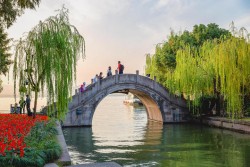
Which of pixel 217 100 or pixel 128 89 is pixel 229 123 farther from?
pixel 128 89

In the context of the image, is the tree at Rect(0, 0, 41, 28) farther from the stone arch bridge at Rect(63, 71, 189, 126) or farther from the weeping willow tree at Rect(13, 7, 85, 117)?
the stone arch bridge at Rect(63, 71, 189, 126)

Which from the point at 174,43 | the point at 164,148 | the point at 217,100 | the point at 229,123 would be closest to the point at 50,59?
the point at 164,148

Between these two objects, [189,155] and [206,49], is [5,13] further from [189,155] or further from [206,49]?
[206,49]

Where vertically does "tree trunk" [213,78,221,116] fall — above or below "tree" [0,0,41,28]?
below

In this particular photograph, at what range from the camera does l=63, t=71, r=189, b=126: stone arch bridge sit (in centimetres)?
2658

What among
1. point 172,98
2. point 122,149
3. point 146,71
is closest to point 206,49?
point 172,98

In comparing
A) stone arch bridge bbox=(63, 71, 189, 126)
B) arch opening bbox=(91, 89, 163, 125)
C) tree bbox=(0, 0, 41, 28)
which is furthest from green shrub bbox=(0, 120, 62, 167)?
arch opening bbox=(91, 89, 163, 125)

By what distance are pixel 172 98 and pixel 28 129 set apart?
65.5ft

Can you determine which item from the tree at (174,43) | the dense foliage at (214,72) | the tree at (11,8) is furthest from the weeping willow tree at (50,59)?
the tree at (174,43)

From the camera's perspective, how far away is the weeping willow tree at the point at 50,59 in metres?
13.4

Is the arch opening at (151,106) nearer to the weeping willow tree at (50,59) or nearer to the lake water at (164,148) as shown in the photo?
the lake water at (164,148)

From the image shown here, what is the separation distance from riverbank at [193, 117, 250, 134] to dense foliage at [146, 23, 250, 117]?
27.1 inches

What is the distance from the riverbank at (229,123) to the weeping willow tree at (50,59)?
12.4m

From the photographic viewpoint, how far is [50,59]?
525 inches
